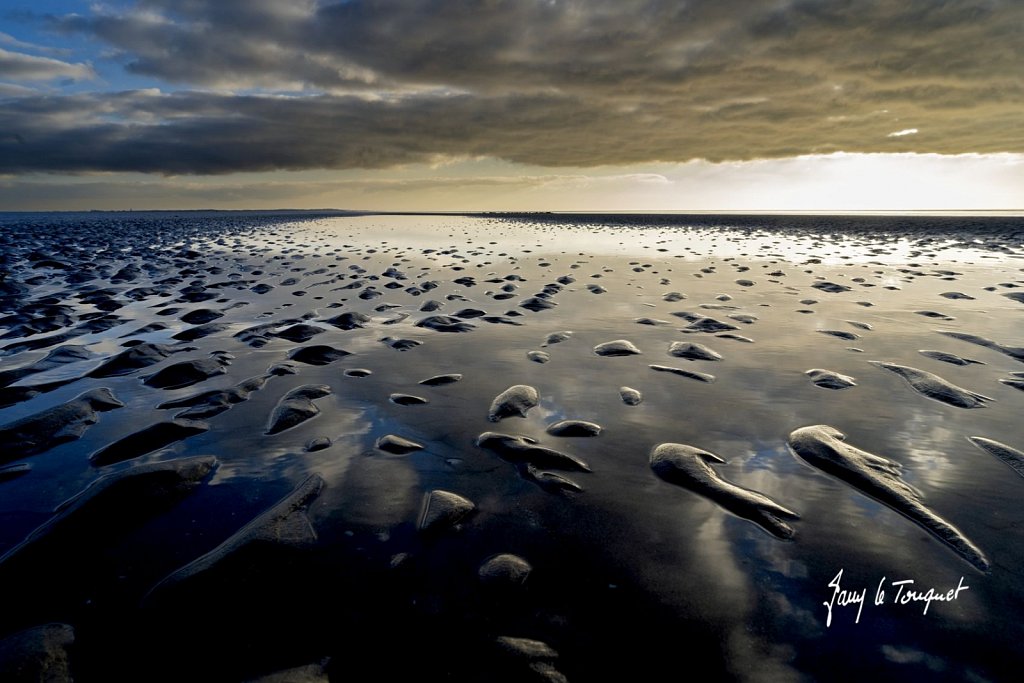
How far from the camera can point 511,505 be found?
109 inches

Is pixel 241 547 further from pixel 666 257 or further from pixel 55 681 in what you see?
pixel 666 257

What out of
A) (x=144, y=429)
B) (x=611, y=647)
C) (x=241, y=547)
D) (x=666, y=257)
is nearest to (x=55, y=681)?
(x=241, y=547)

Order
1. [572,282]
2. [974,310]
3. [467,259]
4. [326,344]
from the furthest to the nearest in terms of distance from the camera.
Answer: [467,259] < [572,282] < [974,310] < [326,344]

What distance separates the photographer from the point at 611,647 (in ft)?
6.10

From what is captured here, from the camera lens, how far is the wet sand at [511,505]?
A: 1.87 meters

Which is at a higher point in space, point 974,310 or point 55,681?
point 974,310

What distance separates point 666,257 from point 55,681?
18.6 metres

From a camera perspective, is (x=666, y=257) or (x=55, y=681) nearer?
(x=55, y=681)

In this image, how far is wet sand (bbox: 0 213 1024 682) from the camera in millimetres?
1868
